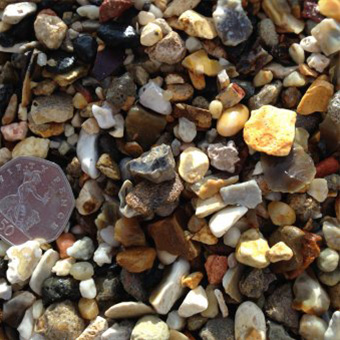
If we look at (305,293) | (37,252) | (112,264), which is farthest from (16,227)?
(305,293)

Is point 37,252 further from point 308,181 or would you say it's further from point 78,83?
point 308,181

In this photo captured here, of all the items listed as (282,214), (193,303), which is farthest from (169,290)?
(282,214)

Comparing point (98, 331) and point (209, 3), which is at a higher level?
point (209, 3)

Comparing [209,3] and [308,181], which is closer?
[308,181]

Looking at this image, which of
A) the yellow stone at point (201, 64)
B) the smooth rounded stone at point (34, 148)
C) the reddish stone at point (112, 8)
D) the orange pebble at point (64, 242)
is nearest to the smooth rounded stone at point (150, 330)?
the orange pebble at point (64, 242)

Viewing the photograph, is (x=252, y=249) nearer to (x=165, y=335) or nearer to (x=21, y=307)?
(x=165, y=335)

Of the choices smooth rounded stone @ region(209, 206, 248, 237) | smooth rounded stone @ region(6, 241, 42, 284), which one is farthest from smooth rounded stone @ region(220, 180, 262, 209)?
smooth rounded stone @ region(6, 241, 42, 284)

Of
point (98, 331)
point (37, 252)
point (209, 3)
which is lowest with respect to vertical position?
point (98, 331)
